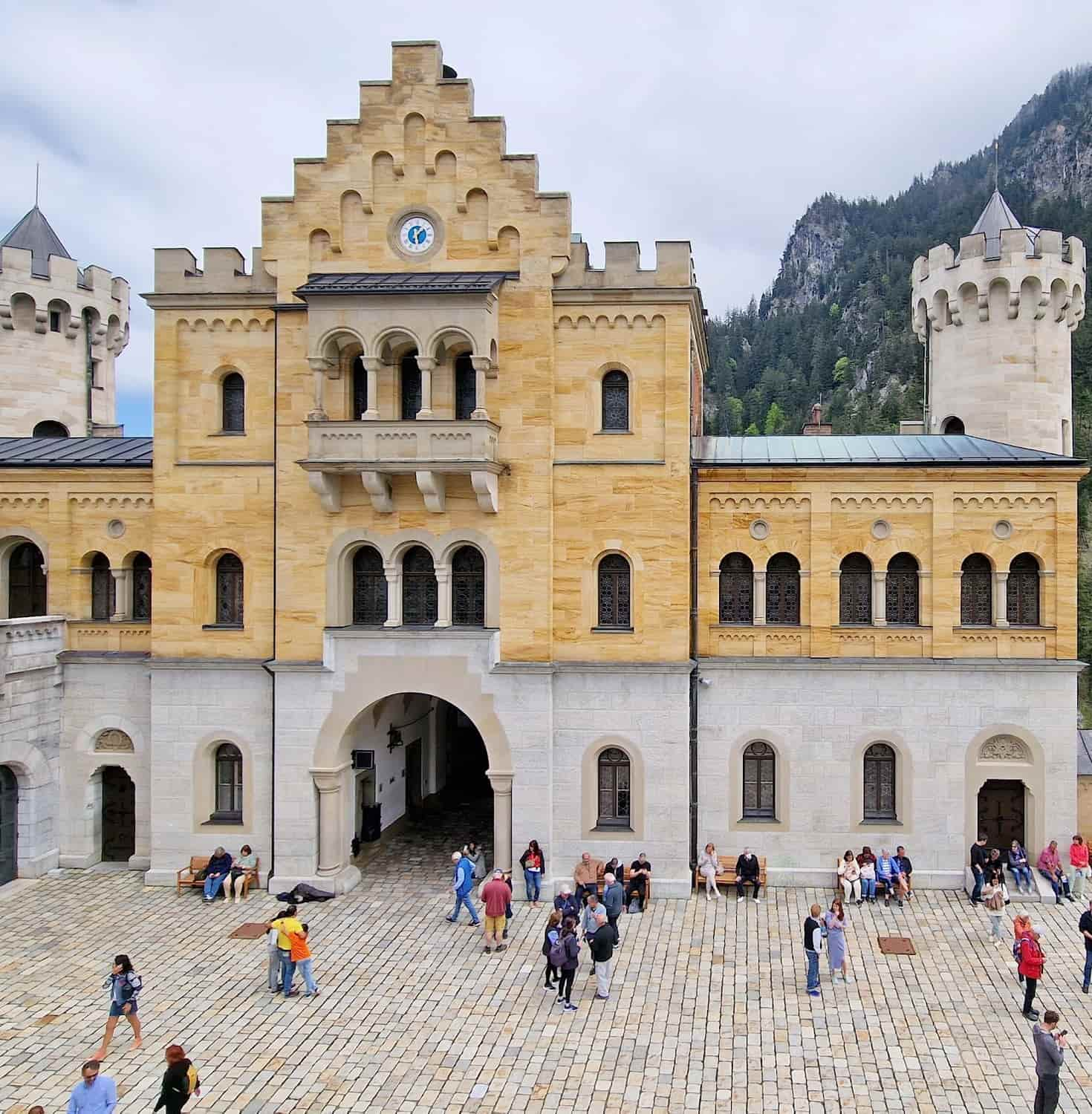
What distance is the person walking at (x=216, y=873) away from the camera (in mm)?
22812

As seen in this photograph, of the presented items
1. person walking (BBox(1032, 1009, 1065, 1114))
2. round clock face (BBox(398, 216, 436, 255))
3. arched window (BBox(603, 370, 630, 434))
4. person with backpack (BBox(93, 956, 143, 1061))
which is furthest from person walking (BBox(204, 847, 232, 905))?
person walking (BBox(1032, 1009, 1065, 1114))

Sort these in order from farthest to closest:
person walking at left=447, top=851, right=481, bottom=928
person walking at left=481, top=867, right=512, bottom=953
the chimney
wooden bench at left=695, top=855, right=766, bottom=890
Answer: the chimney < wooden bench at left=695, top=855, right=766, bottom=890 < person walking at left=447, top=851, right=481, bottom=928 < person walking at left=481, top=867, right=512, bottom=953

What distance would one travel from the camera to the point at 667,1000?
57.4 feet

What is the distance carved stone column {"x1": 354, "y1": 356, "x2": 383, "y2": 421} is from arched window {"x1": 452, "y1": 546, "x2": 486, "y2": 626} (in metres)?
4.02

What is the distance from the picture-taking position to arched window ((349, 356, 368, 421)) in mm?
23859

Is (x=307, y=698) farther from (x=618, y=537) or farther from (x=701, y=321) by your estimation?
(x=701, y=321)

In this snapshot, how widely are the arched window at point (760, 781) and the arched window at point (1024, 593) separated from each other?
23.5 feet

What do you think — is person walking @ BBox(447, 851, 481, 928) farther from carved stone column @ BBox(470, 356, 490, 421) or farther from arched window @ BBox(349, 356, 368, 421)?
arched window @ BBox(349, 356, 368, 421)

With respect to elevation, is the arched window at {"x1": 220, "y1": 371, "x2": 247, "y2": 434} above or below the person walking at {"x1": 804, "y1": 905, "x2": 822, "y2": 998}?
above

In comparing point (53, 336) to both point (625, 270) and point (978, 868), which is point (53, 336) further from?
point (978, 868)

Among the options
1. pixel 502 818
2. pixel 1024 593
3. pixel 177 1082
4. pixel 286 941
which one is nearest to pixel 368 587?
pixel 502 818

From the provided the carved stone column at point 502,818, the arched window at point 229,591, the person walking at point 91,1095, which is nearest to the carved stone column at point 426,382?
the arched window at point 229,591

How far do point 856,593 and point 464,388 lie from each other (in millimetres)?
11435

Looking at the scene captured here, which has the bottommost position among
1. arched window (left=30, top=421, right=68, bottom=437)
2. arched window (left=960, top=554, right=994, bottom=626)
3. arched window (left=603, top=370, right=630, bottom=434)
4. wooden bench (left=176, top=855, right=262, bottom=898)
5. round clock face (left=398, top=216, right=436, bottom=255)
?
wooden bench (left=176, top=855, right=262, bottom=898)
